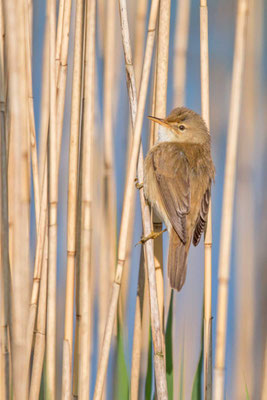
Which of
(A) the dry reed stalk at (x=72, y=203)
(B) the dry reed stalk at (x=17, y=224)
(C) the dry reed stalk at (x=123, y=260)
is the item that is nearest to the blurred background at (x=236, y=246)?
(A) the dry reed stalk at (x=72, y=203)

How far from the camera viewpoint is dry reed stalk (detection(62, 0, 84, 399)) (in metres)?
1.96

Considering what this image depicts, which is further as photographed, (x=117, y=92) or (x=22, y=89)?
(x=117, y=92)

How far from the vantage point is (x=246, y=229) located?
2699 mm

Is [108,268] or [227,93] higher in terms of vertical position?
[227,93]

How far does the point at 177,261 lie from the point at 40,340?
1.99 ft

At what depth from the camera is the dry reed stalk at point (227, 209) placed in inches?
77.1

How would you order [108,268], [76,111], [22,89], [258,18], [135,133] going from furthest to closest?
[258,18] < [108,268] < [76,111] < [135,133] < [22,89]

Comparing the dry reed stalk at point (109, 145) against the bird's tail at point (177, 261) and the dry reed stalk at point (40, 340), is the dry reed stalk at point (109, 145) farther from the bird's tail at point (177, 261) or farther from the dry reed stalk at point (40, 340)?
the dry reed stalk at point (40, 340)

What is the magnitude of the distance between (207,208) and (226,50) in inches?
65.0

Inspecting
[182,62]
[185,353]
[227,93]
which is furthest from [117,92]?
Answer: [185,353]

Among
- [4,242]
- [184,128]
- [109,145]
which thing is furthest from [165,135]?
[4,242]

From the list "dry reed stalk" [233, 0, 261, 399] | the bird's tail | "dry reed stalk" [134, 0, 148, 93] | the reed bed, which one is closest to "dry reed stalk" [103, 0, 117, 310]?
the reed bed

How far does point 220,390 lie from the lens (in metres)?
1.96

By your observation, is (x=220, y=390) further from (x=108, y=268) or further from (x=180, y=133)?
(x=180, y=133)
